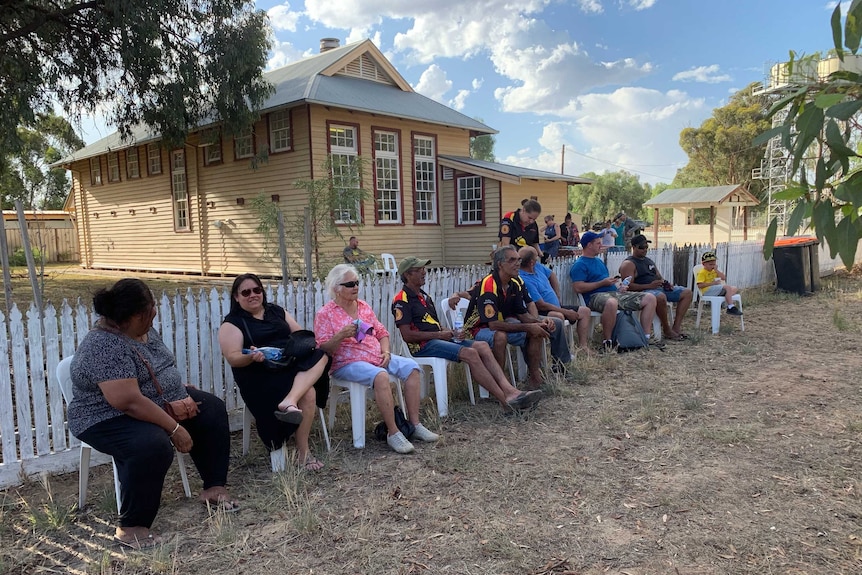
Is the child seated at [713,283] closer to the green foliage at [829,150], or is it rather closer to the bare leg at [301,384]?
the bare leg at [301,384]

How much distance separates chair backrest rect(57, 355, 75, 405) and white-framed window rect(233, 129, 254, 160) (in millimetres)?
11971

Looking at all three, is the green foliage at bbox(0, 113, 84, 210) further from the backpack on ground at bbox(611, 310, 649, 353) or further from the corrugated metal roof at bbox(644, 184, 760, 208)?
the corrugated metal roof at bbox(644, 184, 760, 208)

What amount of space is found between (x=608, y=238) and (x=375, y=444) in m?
9.96

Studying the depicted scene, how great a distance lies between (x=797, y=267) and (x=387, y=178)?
9137 mm

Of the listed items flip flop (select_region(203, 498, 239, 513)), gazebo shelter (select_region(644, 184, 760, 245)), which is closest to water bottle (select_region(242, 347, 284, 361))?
flip flop (select_region(203, 498, 239, 513))

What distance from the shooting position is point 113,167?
19578 mm

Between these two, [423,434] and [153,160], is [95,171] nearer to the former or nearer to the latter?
[153,160]

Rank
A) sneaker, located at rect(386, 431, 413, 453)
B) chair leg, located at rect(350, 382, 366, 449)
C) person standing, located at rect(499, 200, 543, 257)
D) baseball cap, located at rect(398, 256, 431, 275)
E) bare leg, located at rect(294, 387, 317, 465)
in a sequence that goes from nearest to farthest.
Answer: bare leg, located at rect(294, 387, 317, 465) < sneaker, located at rect(386, 431, 413, 453) < chair leg, located at rect(350, 382, 366, 449) < baseball cap, located at rect(398, 256, 431, 275) < person standing, located at rect(499, 200, 543, 257)

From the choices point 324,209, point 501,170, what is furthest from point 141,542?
point 501,170

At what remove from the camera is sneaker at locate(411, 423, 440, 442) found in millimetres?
4227

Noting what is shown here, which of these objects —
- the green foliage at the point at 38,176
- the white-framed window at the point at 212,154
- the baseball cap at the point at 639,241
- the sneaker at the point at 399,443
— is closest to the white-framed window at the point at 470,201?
the white-framed window at the point at 212,154

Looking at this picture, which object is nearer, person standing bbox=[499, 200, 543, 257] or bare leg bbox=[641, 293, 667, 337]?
bare leg bbox=[641, 293, 667, 337]

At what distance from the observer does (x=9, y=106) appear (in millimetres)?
9641

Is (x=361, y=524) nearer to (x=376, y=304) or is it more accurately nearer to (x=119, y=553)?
(x=119, y=553)
